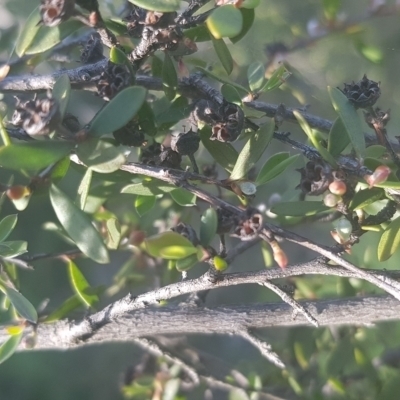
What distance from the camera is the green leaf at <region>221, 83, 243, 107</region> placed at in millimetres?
555

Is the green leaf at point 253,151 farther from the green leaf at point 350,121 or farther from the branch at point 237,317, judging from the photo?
the branch at point 237,317

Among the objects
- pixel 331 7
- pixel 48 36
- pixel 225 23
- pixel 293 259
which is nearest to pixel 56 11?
pixel 48 36

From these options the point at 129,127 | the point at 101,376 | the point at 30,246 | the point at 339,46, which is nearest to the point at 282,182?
the point at 339,46

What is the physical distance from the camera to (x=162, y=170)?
0.53 metres

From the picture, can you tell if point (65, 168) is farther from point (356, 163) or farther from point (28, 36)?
point (356, 163)

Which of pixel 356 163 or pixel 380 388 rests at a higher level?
pixel 356 163

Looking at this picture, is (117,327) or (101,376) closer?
(117,327)

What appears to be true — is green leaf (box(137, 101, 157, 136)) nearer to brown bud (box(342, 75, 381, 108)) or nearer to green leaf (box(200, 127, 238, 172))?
green leaf (box(200, 127, 238, 172))

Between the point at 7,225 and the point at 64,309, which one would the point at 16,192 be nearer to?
the point at 7,225

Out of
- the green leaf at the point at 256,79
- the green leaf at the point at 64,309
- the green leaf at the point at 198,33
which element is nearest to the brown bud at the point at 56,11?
the green leaf at the point at 198,33

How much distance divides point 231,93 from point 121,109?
0.15m

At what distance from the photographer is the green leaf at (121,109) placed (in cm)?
44

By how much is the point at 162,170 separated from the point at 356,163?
0.20 meters

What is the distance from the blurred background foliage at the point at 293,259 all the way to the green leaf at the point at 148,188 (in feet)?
0.29
